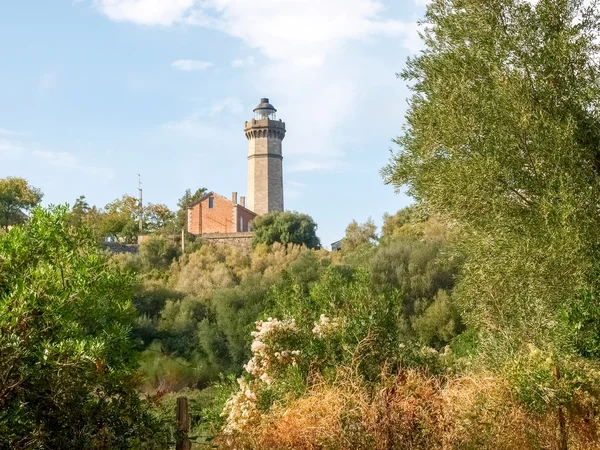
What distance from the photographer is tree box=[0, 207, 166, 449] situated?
19.0 feet

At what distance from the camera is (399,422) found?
309 inches

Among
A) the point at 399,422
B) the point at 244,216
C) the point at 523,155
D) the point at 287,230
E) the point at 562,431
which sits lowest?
the point at 562,431

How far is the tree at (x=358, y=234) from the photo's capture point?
135ft

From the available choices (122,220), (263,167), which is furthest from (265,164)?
(122,220)

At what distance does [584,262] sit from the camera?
34.0 ft

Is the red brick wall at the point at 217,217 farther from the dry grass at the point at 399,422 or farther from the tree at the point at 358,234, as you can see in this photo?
the dry grass at the point at 399,422

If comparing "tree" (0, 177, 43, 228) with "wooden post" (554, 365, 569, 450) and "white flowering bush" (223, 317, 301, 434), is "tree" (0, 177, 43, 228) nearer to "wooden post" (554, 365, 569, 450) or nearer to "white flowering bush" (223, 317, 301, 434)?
"white flowering bush" (223, 317, 301, 434)

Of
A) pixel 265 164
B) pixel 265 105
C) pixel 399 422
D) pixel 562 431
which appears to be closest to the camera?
pixel 399 422

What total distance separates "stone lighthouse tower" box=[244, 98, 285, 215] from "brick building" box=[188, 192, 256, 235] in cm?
638

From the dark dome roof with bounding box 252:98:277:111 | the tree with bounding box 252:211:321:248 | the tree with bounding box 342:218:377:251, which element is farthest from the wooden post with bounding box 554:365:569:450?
the dark dome roof with bounding box 252:98:277:111

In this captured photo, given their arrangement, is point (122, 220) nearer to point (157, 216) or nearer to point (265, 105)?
point (157, 216)

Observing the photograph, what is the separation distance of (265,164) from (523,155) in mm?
51036

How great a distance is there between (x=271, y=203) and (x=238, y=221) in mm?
7482

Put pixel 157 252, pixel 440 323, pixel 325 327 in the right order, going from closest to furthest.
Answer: pixel 325 327, pixel 440 323, pixel 157 252
